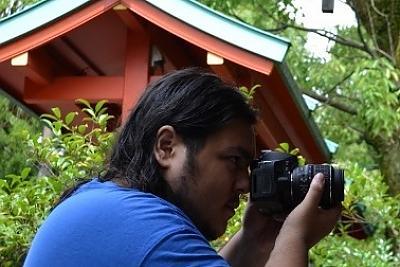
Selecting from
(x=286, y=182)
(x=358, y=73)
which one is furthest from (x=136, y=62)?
(x=286, y=182)

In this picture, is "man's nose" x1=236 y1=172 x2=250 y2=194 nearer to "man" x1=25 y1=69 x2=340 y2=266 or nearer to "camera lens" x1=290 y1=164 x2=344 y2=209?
"man" x1=25 y1=69 x2=340 y2=266

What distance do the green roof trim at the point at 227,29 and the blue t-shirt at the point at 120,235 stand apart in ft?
10.0

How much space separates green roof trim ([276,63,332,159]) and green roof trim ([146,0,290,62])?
13 cm

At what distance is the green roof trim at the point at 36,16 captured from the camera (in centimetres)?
514

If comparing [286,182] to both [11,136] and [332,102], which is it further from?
[332,102]

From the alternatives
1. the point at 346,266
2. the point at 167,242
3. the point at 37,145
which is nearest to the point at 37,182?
the point at 37,145

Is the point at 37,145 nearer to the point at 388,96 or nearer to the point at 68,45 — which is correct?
the point at 68,45

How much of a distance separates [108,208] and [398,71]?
6470 millimetres

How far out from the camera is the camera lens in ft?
6.51

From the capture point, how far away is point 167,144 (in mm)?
1905

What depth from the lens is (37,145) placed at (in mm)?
4520

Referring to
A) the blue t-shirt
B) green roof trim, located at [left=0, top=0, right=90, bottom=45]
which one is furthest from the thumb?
green roof trim, located at [left=0, top=0, right=90, bottom=45]

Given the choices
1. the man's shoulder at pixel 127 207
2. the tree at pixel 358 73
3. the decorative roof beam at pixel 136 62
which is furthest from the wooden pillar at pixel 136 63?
the man's shoulder at pixel 127 207

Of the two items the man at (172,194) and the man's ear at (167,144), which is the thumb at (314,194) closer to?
the man at (172,194)
